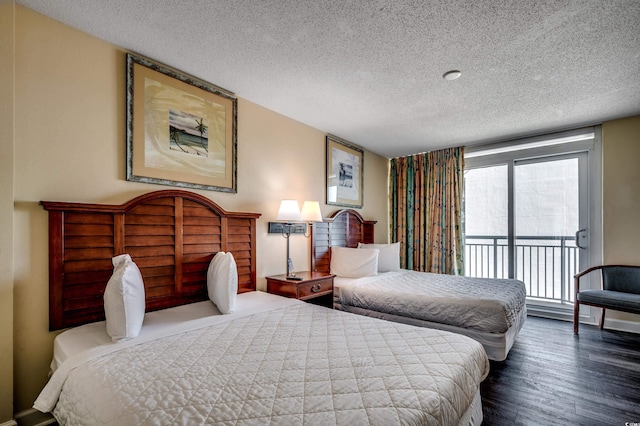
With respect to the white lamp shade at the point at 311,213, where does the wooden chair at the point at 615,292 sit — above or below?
below

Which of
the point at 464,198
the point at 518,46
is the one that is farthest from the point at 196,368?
the point at 464,198

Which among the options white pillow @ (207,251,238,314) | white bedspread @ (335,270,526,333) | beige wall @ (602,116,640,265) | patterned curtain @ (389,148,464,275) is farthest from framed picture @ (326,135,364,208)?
beige wall @ (602,116,640,265)

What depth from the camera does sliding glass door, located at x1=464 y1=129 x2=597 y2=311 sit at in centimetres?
393

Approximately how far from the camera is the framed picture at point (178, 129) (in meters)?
2.15

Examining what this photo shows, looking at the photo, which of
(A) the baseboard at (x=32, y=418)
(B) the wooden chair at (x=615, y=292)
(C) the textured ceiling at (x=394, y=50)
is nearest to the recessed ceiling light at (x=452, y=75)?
(C) the textured ceiling at (x=394, y=50)

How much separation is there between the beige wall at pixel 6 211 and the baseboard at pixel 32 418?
102 mm

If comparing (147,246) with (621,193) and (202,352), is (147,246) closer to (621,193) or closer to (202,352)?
(202,352)

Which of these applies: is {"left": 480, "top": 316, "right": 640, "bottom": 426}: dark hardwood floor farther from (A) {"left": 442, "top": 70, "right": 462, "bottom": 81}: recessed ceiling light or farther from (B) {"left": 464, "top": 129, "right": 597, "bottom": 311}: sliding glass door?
(A) {"left": 442, "top": 70, "right": 462, "bottom": 81}: recessed ceiling light

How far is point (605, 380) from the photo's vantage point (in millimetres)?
2277

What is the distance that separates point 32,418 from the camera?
1.69 metres

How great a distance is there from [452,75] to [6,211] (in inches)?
122

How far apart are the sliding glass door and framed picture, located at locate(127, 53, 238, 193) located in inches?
149

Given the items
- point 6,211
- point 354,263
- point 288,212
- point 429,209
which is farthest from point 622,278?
point 6,211

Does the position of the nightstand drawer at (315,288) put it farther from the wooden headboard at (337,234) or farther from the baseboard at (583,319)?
the baseboard at (583,319)
